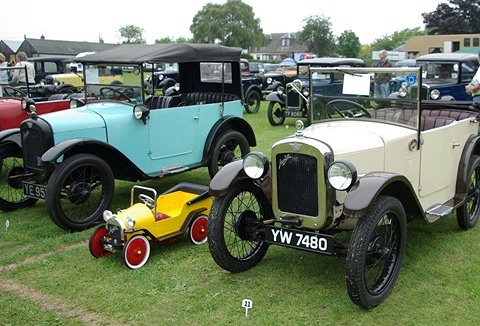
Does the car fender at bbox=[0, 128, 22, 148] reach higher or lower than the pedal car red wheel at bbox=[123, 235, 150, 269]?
higher

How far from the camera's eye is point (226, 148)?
23.5ft

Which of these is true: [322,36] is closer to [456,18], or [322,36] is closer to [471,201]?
[456,18]

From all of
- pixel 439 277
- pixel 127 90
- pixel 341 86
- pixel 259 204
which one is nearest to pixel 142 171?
pixel 127 90

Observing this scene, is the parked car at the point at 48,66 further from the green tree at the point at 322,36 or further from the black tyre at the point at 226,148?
the green tree at the point at 322,36

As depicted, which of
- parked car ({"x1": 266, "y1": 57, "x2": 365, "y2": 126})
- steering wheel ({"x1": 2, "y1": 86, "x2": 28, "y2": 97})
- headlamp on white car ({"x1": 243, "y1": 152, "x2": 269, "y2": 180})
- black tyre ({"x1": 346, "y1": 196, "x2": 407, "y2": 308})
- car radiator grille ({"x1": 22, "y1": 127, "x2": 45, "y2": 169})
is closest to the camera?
black tyre ({"x1": 346, "y1": 196, "x2": 407, "y2": 308})

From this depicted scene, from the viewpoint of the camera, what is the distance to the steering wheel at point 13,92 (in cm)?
847

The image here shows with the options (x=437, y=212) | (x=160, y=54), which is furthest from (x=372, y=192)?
(x=160, y=54)

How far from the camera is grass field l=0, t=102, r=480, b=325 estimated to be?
3451 millimetres

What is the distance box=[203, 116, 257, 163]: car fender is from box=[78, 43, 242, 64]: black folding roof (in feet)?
2.79

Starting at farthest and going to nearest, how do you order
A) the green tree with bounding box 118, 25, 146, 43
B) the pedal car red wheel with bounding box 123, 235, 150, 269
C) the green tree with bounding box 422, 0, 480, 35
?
the green tree with bounding box 118, 25, 146, 43, the green tree with bounding box 422, 0, 480, 35, the pedal car red wheel with bounding box 123, 235, 150, 269

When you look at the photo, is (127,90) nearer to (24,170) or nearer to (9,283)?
(24,170)

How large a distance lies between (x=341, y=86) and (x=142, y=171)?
2619mm

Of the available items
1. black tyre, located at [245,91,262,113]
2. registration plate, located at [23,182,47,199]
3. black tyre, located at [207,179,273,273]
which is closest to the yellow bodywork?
black tyre, located at [207,179,273,273]

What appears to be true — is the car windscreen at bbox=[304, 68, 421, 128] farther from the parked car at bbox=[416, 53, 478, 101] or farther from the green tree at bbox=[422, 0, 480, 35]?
the green tree at bbox=[422, 0, 480, 35]
